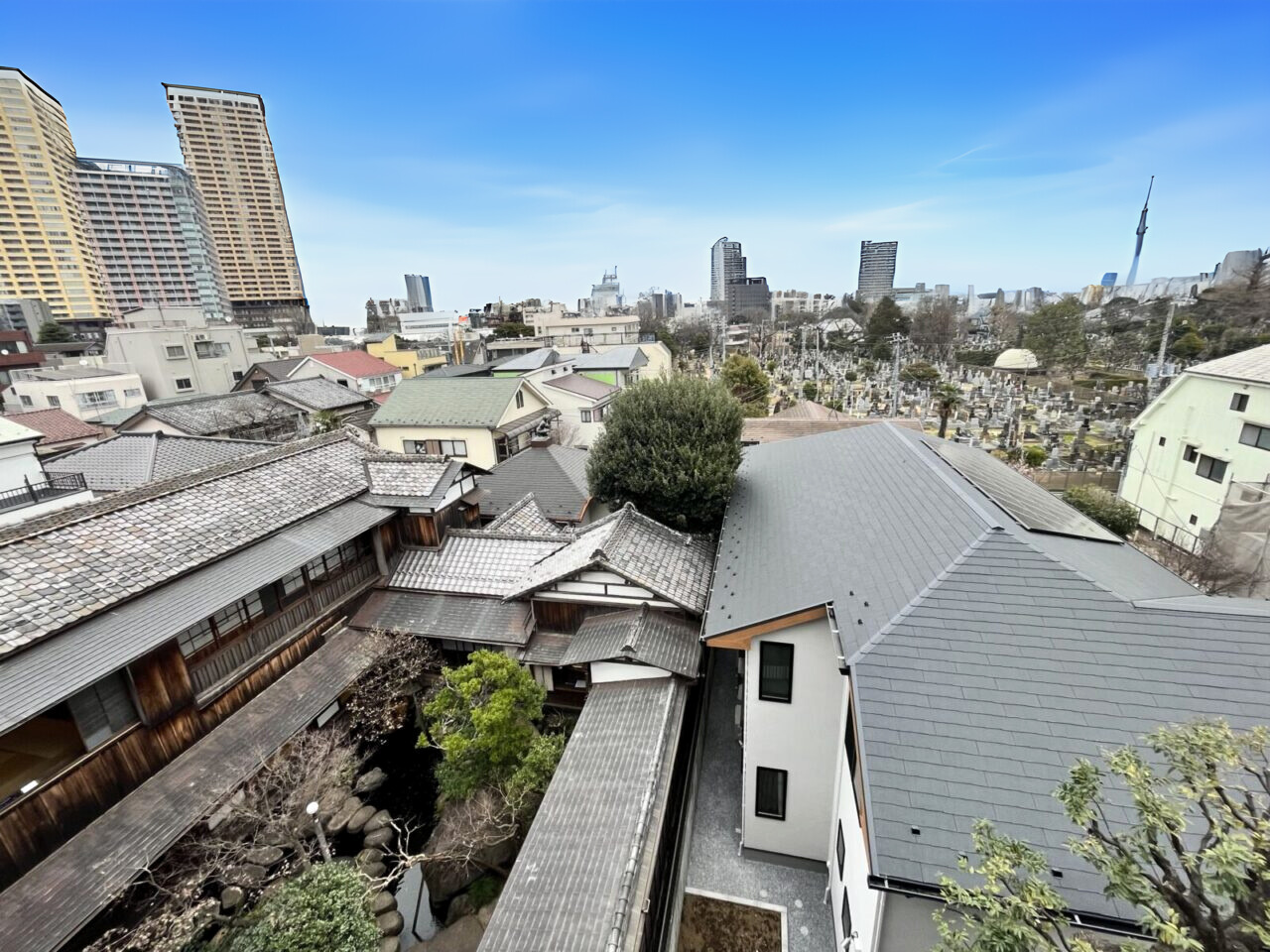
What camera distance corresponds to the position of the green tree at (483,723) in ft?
28.7

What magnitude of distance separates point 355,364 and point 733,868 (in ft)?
167

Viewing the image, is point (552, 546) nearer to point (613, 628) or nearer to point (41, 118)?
point (613, 628)

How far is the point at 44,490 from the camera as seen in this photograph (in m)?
20.2

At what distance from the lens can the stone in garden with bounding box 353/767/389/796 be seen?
11094 millimetres

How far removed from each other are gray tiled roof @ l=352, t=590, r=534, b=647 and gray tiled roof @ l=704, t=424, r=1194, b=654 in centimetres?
512

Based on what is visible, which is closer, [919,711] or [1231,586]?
[919,711]

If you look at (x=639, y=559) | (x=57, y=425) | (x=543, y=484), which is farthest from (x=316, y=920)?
(x=57, y=425)

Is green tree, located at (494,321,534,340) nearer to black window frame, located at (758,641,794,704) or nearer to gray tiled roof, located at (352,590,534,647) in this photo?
gray tiled roof, located at (352,590,534,647)

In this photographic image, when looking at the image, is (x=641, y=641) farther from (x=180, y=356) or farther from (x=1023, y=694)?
(x=180, y=356)

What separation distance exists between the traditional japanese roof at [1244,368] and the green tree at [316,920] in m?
26.2

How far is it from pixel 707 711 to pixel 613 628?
12.0 feet

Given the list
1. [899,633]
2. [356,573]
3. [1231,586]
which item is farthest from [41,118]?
[1231,586]

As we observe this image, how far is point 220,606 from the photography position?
951cm

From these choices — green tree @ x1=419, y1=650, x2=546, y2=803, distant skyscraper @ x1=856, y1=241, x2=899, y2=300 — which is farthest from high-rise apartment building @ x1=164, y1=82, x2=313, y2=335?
distant skyscraper @ x1=856, y1=241, x2=899, y2=300
